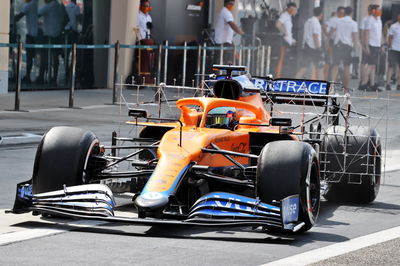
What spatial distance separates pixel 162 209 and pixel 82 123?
10.0 metres

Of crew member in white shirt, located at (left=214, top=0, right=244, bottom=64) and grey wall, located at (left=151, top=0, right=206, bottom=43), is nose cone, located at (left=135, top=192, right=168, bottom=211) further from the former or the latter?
crew member in white shirt, located at (left=214, top=0, right=244, bottom=64)

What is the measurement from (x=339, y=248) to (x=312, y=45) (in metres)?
25.2

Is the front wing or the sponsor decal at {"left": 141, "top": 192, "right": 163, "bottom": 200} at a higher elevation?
the sponsor decal at {"left": 141, "top": 192, "right": 163, "bottom": 200}

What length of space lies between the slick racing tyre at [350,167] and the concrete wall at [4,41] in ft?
42.2

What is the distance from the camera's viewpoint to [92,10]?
28.0 meters

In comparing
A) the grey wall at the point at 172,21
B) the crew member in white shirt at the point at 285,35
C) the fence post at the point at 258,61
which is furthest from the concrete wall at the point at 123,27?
the crew member in white shirt at the point at 285,35

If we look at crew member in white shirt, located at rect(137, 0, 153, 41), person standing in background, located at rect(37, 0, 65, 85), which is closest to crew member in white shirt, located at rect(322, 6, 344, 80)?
crew member in white shirt, located at rect(137, 0, 153, 41)

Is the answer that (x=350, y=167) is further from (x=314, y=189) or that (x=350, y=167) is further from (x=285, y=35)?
(x=285, y=35)

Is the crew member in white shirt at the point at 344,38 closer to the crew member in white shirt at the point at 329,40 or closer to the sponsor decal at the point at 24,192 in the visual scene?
the crew member in white shirt at the point at 329,40

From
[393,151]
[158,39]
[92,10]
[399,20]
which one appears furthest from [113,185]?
[399,20]

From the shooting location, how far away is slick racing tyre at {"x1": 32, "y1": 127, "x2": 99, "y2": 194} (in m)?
10.4

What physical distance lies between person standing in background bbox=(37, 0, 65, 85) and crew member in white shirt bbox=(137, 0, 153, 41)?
2.41 metres

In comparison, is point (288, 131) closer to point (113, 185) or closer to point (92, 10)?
point (113, 185)

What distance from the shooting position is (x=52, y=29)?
26.7 m
